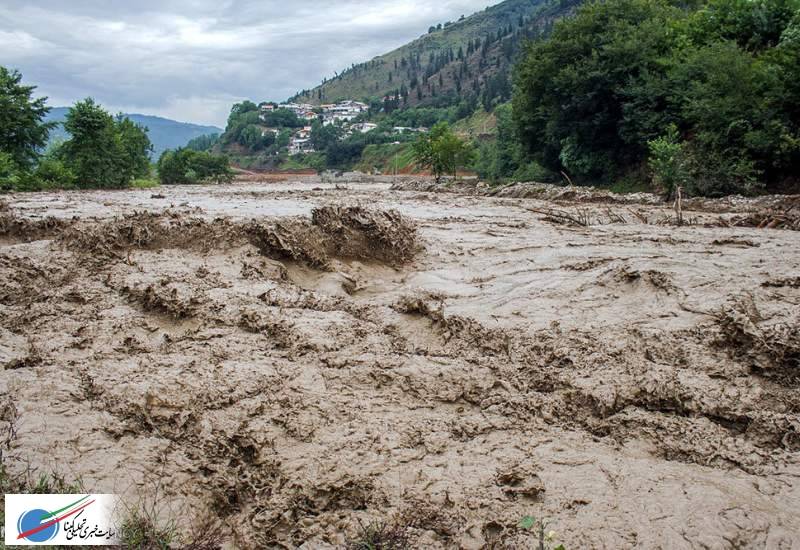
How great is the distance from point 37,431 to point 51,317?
211 centimetres

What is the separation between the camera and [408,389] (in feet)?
11.7

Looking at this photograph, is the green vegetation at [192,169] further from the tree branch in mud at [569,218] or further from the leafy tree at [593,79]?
the tree branch in mud at [569,218]

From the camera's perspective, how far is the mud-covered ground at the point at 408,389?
2504 mm

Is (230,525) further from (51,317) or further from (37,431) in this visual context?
(51,317)

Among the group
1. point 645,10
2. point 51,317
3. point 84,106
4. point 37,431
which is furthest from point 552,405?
point 84,106

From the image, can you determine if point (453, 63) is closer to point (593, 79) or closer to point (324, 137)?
point (324, 137)

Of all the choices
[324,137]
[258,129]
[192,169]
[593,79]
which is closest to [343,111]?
[258,129]

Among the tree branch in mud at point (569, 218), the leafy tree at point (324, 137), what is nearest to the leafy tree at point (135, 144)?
the tree branch in mud at point (569, 218)

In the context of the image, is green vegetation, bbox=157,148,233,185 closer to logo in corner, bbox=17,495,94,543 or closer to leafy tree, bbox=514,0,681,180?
leafy tree, bbox=514,0,681,180

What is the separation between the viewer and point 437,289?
5797 millimetres

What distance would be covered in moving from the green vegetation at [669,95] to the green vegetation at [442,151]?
30.9 feet

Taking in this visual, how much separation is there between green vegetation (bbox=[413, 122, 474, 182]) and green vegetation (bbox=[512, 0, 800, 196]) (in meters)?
9.43

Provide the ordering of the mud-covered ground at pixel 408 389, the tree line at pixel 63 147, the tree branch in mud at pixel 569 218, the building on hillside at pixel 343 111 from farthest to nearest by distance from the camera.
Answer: the building on hillside at pixel 343 111
the tree line at pixel 63 147
the tree branch in mud at pixel 569 218
the mud-covered ground at pixel 408 389

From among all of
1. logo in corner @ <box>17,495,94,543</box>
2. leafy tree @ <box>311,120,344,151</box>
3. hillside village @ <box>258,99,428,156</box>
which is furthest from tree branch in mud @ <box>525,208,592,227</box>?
hillside village @ <box>258,99,428,156</box>
